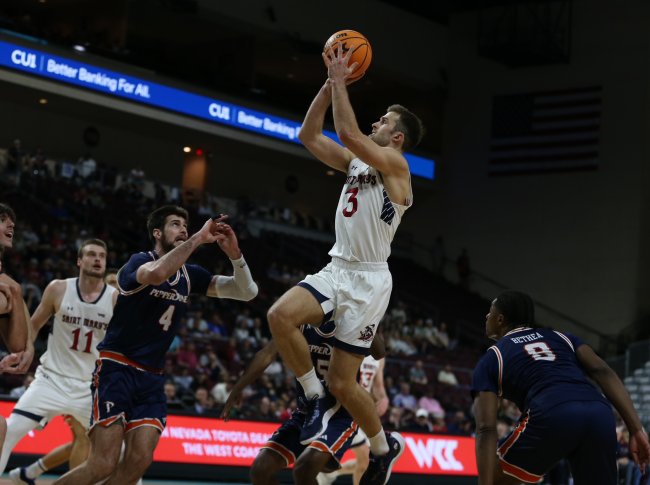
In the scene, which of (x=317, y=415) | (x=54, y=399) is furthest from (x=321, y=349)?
(x=54, y=399)

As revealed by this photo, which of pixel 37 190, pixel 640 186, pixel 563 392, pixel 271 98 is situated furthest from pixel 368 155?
pixel 640 186

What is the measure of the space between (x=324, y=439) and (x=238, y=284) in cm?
129

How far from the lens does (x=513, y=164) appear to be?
110 ft

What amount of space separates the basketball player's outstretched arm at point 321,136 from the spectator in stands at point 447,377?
15726mm

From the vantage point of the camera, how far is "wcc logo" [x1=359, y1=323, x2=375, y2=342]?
23.6 feet

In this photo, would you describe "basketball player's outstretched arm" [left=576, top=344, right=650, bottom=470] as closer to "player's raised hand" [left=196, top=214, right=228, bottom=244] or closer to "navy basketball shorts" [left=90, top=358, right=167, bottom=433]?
"player's raised hand" [left=196, top=214, right=228, bottom=244]

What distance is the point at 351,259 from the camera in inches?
288

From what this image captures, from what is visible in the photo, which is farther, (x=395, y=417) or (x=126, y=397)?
(x=395, y=417)

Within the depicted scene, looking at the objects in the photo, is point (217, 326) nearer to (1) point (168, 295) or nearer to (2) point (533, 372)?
(1) point (168, 295)

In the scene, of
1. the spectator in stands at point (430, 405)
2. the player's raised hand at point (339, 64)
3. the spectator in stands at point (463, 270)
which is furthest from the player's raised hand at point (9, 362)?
the spectator in stands at point (463, 270)

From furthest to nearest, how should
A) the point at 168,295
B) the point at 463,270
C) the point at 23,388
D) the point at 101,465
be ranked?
the point at 463,270 < the point at 23,388 < the point at 168,295 < the point at 101,465

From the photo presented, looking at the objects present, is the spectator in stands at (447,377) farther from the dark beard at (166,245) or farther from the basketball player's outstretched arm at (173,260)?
the basketball player's outstretched arm at (173,260)

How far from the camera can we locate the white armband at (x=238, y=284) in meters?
7.82

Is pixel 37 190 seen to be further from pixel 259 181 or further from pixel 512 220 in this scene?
pixel 512 220
